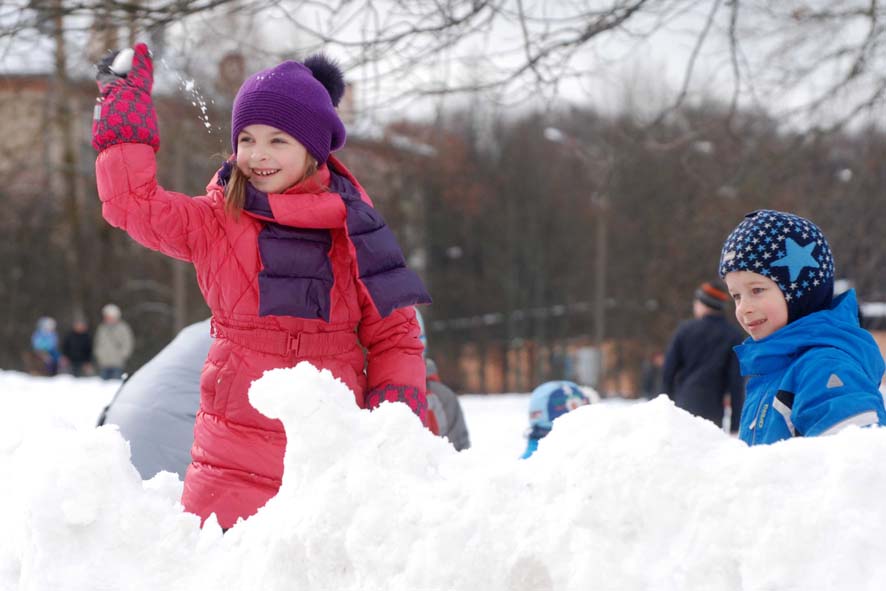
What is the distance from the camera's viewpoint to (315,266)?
8.50ft

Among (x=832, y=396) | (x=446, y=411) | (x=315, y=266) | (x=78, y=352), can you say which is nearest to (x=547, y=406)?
(x=446, y=411)

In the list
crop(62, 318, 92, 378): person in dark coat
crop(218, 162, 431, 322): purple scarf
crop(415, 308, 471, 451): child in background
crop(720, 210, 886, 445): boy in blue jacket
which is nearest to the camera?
crop(720, 210, 886, 445): boy in blue jacket

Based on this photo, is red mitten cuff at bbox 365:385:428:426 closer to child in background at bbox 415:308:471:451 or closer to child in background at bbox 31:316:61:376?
child in background at bbox 415:308:471:451

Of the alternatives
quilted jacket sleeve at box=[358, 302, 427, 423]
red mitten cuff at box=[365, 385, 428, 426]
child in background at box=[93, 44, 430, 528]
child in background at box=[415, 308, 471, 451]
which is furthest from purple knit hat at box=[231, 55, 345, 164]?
child in background at box=[415, 308, 471, 451]

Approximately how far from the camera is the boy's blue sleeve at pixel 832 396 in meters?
2.08

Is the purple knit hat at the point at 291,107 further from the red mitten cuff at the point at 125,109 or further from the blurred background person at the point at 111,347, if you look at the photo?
the blurred background person at the point at 111,347

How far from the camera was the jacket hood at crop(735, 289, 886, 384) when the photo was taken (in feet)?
7.44

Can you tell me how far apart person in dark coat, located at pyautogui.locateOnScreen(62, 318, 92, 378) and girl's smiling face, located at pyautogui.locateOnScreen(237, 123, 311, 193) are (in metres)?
15.6

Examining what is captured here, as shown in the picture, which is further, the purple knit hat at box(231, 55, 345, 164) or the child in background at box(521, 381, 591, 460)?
the child in background at box(521, 381, 591, 460)

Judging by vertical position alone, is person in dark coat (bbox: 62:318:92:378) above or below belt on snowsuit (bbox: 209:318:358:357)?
below

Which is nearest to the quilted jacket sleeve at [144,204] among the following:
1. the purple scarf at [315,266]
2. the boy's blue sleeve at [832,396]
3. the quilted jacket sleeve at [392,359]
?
the purple scarf at [315,266]

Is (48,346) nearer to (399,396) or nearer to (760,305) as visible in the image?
(399,396)

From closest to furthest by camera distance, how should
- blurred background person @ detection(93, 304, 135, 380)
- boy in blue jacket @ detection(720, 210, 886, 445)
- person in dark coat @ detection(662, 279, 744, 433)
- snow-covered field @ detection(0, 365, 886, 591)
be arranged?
snow-covered field @ detection(0, 365, 886, 591), boy in blue jacket @ detection(720, 210, 886, 445), person in dark coat @ detection(662, 279, 744, 433), blurred background person @ detection(93, 304, 135, 380)

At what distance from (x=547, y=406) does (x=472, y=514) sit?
3139 millimetres
